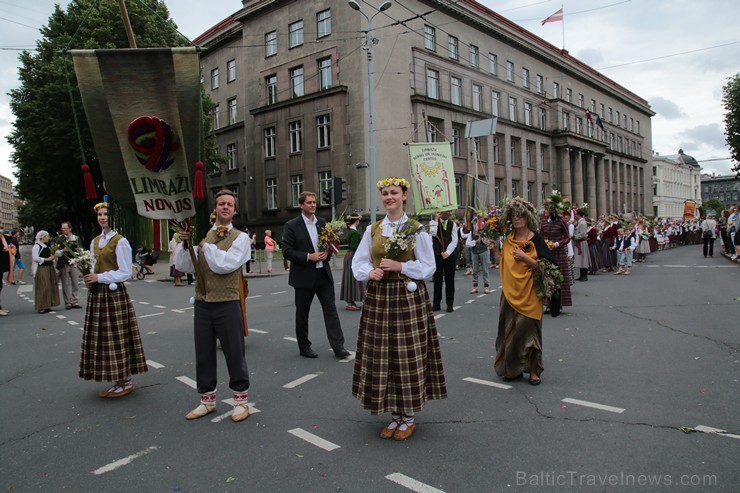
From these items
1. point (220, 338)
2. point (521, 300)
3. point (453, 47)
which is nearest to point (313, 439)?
point (220, 338)

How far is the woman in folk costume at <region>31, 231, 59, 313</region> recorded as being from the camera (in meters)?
11.9

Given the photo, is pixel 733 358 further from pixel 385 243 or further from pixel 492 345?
pixel 385 243

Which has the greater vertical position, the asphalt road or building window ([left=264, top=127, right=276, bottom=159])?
building window ([left=264, top=127, right=276, bottom=159])

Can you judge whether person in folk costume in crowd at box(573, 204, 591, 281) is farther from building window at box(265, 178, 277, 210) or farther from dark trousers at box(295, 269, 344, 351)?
building window at box(265, 178, 277, 210)

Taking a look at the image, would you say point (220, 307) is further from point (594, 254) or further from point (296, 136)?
point (296, 136)

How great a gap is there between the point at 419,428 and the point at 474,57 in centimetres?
3852

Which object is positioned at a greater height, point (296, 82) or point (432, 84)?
point (296, 82)

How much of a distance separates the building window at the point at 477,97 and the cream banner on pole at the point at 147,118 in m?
36.7

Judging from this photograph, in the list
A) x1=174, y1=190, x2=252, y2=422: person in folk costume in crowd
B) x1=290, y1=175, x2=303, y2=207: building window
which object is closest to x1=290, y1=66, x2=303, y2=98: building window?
x1=290, y1=175, x2=303, y2=207: building window

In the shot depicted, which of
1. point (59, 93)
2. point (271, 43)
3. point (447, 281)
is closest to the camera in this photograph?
point (447, 281)

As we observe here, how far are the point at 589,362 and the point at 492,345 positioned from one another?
139cm

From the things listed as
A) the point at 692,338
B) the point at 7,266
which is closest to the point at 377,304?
the point at 692,338

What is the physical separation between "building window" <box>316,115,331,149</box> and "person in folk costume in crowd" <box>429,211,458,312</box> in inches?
877

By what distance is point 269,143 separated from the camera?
1414 inches
